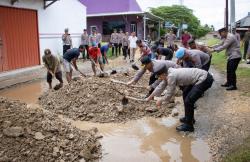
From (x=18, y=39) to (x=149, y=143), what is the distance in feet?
35.2

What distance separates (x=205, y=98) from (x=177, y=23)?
144 feet

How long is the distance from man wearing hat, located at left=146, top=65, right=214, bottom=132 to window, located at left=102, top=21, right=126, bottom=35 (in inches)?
1012

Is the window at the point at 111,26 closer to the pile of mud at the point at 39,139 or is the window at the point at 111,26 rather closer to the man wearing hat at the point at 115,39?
the man wearing hat at the point at 115,39

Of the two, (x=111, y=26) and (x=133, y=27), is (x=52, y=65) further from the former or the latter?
(x=133, y=27)

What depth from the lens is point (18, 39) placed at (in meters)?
15.1

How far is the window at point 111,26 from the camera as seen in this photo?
105 ft

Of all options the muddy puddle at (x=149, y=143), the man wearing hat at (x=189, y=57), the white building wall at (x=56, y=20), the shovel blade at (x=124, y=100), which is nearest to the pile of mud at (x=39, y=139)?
the muddy puddle at (x=149, y=143)

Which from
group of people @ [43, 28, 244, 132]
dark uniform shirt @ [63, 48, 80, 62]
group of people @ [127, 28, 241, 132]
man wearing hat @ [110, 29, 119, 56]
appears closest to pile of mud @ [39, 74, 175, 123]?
group of people @ [43, 28, 244, 132]

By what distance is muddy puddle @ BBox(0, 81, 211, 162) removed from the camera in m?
5.59

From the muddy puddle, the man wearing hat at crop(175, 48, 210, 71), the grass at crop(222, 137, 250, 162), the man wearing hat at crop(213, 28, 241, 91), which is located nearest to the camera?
the grass at crop(222, 137, 250, 162)

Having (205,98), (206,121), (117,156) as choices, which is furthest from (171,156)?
(205,98)

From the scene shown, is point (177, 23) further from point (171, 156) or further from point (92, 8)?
point (171, 156)

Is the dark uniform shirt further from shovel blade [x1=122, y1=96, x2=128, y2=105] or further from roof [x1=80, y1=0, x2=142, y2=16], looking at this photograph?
roof [x1=80, y1=0, x2=142, y2=16]

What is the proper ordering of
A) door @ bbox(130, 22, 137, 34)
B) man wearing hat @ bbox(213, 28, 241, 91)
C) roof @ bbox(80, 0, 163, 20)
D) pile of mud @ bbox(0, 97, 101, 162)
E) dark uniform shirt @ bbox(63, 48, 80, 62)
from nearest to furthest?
1. pile of mud @ bbox(0, 97, 101, 162)
2. man wearing hat @ bbox(213, 28, 241, 91)
3. dark uniform shirt @ bbox(63, 48, 80, 62)
4. roof @ bbox(80, 0, 163, 20)
5. door @ bbox(130, 22, 137, 34)
